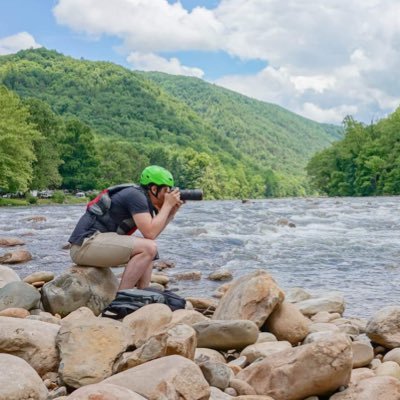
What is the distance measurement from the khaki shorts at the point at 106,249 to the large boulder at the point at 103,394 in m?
3.67

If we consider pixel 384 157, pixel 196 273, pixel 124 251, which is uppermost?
pixel 384 157

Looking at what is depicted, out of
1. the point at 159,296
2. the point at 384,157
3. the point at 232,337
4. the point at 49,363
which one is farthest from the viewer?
the point at 384,157

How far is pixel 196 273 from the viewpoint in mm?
11773

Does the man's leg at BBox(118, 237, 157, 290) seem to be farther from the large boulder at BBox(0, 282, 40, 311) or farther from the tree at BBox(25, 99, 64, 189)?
the tree at BBox(25, 99, 64, 189)

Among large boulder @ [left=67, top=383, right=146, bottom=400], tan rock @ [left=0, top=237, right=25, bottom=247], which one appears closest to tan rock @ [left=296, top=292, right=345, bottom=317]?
large boulder @ [left=67, top=383, right=146, bottom=400]

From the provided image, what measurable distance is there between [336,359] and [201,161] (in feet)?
406

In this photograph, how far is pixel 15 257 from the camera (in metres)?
13.3

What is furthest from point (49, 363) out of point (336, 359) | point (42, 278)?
point (42, 278)

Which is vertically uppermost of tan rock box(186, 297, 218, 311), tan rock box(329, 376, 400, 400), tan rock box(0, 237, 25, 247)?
tan rock box(329, 376, 400, 400)

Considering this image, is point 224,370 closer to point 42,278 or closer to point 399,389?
point 399,389

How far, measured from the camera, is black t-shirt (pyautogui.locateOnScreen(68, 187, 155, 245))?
21.8ft

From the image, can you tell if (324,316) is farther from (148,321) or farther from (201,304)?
(148,321)

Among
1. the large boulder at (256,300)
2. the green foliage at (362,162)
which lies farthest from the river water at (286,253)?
the green foliage at (362,162)

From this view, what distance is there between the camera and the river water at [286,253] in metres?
10.8
